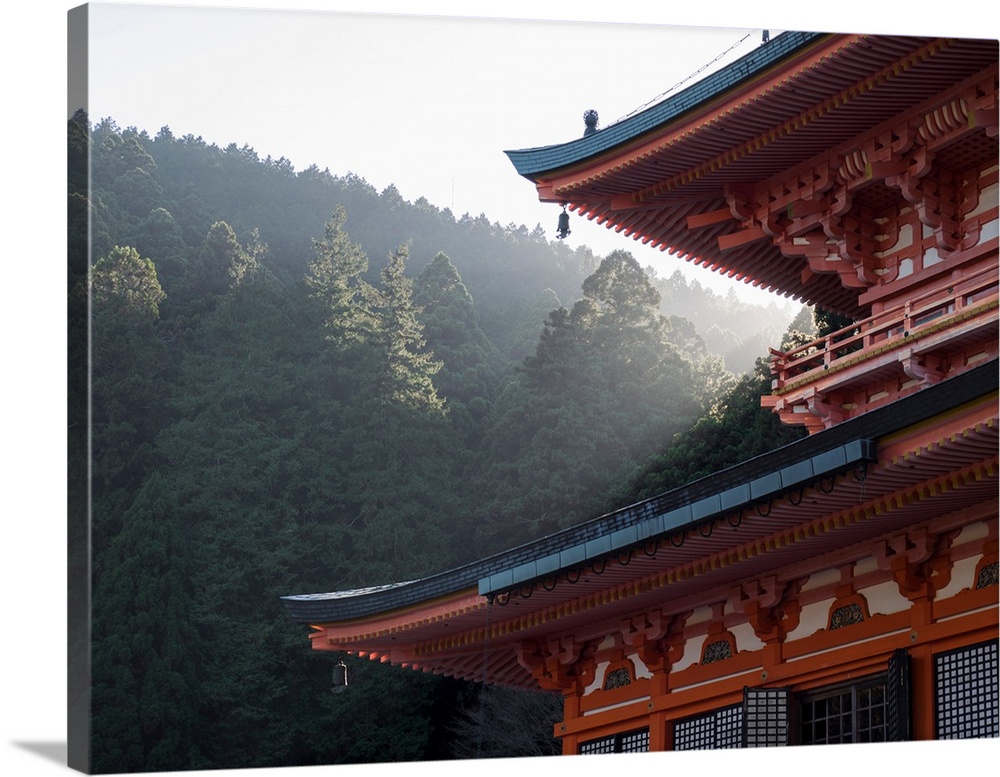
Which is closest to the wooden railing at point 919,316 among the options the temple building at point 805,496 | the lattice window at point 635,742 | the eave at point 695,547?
the temple building at point 805,496

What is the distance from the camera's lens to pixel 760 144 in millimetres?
8656

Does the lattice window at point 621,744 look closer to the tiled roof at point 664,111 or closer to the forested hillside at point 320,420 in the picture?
the tiled roof at point 664,111

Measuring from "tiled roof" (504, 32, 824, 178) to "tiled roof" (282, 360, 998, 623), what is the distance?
7.63ft

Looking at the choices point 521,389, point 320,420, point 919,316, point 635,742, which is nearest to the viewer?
point 919,316

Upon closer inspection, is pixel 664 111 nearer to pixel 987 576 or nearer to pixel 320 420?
pixel 987 576

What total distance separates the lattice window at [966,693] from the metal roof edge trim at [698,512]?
3.76 feet

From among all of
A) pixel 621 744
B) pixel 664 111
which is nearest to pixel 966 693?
pixel 621 744

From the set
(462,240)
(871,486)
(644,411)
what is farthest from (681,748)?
(462,240)

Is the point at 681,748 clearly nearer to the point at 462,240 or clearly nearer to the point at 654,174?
the point at 654,174

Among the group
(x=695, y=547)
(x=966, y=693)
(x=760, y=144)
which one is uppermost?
(x=760, y=144)

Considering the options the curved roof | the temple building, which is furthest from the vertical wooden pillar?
the curved roof

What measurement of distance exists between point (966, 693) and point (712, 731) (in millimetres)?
1538

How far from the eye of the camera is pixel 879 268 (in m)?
8.83

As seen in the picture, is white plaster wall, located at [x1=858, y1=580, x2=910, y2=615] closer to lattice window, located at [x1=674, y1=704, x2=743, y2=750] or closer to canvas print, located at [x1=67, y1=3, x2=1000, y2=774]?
canvas print, located at [x1=67, y1=3, x2=1000, y2=774]
